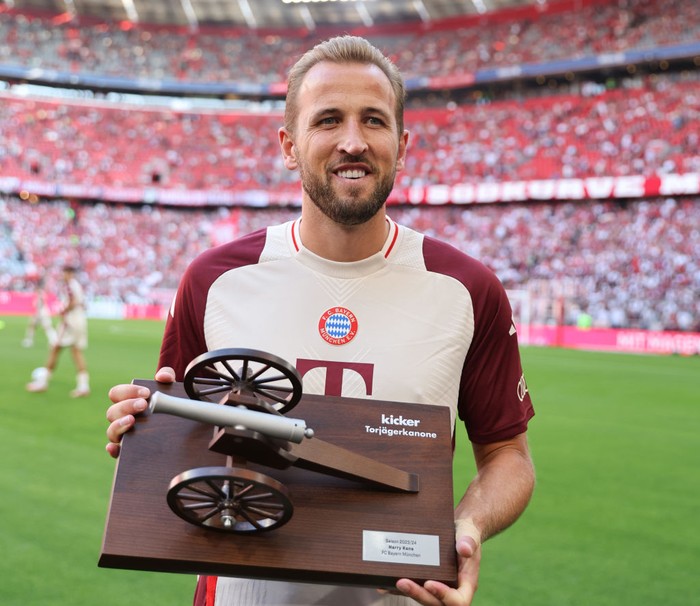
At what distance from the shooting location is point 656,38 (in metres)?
37.8

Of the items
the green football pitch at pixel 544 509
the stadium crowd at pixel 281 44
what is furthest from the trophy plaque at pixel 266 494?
the stadium crowd at pixel 281 44

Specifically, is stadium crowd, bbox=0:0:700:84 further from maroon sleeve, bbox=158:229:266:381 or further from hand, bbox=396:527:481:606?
hand, bbox=396:527:481:606

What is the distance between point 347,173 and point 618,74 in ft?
138

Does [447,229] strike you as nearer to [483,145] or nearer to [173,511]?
[483,145]

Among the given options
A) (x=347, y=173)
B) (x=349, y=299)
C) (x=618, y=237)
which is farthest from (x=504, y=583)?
A: (x=618, y=237)

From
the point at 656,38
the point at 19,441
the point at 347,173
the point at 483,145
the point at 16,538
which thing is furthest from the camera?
the point at 483,145

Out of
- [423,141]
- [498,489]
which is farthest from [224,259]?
[423,141]

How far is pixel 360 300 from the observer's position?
91.8 inches

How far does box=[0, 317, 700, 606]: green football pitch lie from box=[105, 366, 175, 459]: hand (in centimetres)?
309

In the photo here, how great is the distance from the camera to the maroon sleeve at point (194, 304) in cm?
242

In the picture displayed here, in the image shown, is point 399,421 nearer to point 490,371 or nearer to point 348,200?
point 490,371

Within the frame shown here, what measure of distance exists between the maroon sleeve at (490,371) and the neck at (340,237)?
0.93 ft

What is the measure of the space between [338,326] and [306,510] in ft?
2.20

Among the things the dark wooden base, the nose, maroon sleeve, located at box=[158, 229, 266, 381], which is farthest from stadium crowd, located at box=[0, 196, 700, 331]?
the dark wooden base
